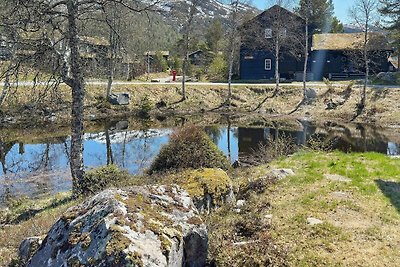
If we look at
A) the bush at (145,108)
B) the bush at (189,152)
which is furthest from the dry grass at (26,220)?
the bush at (145,108)

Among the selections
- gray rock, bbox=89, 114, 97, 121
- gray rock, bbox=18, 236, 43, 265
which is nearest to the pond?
gray rock, bbox=89, 114, 97, 121

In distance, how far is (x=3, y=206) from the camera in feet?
40.6

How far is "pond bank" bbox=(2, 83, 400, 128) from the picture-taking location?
1230 inches

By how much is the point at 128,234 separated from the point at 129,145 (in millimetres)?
18775

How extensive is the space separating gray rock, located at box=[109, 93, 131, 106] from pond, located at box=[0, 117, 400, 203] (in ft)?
14.3

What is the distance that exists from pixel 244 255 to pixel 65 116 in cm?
2657

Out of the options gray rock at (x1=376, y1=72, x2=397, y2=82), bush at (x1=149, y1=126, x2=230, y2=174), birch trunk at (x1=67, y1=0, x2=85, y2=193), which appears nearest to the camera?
birch trunk at (x1=67, y1=0, x2=85, y2=193)

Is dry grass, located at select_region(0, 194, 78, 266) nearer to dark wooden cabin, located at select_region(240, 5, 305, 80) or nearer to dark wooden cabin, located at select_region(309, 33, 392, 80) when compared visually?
dark wooden cabin, located at select_region(240, 5, 305, 80)

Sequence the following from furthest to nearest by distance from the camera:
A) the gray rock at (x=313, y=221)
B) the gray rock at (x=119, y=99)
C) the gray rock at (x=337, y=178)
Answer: the gray rock at (x=119, y=99)
the gray rock at (x=337, y=178)
the gray rock at (x=313, y=221)

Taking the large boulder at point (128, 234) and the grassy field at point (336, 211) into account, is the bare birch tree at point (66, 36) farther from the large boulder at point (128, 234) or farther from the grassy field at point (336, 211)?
the large boulder at point (128, 234)

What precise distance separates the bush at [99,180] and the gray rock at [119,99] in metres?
23.2

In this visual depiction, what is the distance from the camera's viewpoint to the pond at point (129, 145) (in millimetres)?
15445

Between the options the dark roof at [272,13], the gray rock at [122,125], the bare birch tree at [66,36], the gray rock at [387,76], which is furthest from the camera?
the dark roof at [272,13]

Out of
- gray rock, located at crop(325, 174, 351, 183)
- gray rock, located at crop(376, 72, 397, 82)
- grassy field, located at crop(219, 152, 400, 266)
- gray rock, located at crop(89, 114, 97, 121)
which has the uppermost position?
→ gray rock, located at crop(376, 72, 397, 82)
